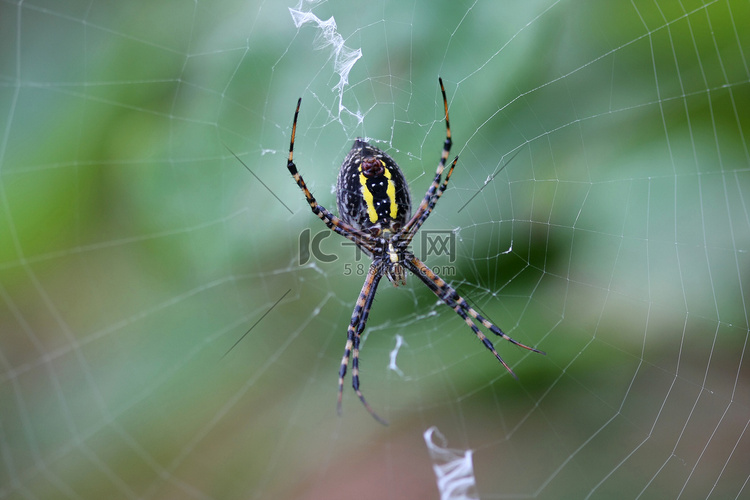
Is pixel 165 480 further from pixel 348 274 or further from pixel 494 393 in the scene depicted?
pixel 494 393

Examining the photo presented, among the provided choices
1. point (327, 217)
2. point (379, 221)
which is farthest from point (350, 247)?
point (327, 217)

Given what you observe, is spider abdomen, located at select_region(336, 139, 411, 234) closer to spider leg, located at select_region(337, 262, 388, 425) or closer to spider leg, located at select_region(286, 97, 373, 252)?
spider leg, located at select_region(286, 97, 373, 252)

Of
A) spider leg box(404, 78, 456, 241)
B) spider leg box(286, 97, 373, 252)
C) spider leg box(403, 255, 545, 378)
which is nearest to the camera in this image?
spider leg box(404, 78, 456, 241)

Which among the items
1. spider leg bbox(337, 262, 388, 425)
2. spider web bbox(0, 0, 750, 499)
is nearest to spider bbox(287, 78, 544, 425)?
spider leg bbox(337, 262, 388, 425)

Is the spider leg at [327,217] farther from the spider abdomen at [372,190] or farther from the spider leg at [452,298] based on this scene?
the spider leg at [452,298]

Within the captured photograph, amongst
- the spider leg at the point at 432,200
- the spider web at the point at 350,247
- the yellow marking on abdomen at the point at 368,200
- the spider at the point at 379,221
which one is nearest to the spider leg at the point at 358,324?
the spider at the point at 379,221

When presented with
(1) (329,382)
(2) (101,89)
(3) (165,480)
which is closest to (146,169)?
(2) (101,89)
